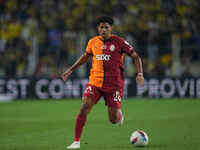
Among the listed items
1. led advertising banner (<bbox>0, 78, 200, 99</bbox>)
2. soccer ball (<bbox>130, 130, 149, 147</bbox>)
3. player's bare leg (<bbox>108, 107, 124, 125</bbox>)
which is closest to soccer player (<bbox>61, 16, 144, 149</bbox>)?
player's bare leg (<bbox>108, 107, 124, 125</bbox>)

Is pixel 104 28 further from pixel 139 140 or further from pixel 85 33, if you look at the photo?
pixel 85 33

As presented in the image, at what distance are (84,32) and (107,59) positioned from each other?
22032 millimetres

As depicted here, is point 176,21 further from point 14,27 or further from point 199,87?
point 14,27

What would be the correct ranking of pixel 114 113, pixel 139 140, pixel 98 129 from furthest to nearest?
pixel 98 129 < pixel 114 113 < pixel 139 140

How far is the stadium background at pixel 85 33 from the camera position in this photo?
101ft

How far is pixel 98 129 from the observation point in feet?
42.5

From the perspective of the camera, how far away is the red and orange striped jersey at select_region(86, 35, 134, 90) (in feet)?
31.6

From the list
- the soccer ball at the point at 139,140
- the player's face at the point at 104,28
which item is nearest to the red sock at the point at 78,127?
the soccer ball at the point at 139,140

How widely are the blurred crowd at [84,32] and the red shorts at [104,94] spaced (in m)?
19.9

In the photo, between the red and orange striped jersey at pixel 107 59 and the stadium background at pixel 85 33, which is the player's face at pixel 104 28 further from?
the stadium background at pixel 85 33

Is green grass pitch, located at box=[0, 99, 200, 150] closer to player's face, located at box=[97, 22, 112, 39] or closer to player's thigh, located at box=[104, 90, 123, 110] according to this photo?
player's thigh, located at box=[104, 90, 123, 110]

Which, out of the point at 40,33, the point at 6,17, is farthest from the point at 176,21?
the point at 6,17

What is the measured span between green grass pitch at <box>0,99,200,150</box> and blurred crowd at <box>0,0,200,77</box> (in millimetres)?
11280

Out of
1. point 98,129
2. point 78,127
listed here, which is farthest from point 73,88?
point 78,127
